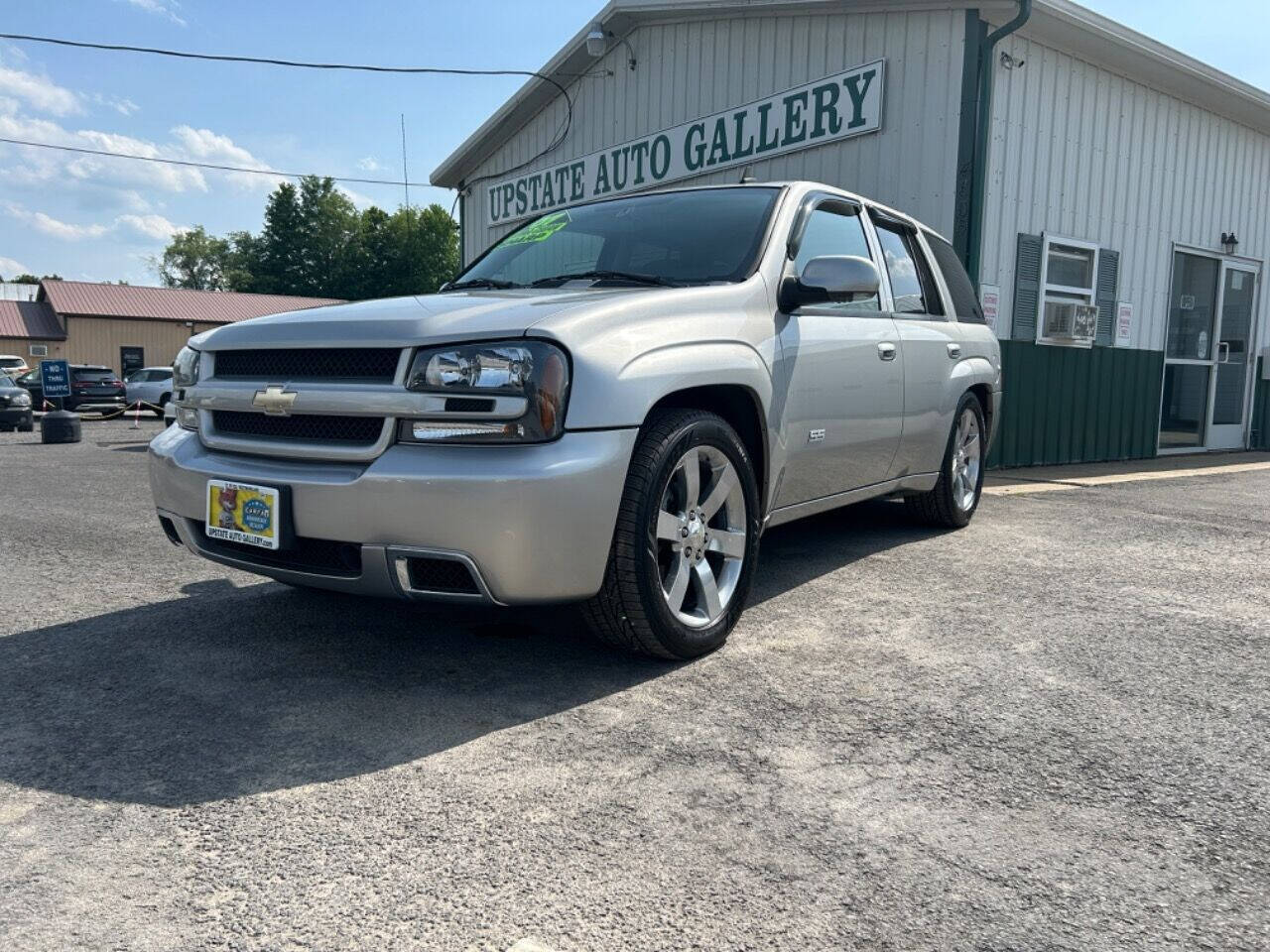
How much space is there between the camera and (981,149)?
27.8 ft

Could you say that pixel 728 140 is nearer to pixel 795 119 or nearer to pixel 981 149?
pixel 795 119

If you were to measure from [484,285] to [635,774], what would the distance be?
93.2 inches

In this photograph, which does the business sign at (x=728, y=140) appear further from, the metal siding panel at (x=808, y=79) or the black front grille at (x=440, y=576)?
the black front grille at (x=440, y=576)

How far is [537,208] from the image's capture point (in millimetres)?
14047

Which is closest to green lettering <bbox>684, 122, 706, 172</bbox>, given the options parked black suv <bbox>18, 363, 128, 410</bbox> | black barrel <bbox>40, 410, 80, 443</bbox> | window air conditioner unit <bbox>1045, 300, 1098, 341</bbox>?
window air conditioner unit <bbox>1045, 300, 1098, 341</bbox>

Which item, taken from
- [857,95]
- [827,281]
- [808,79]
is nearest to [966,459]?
[827,281]

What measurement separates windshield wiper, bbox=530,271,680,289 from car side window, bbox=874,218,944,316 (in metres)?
1.56

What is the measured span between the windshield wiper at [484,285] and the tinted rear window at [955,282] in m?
2.55

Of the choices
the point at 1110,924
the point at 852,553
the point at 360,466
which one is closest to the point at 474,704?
the point at 360,466

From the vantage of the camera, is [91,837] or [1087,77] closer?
[91,837]

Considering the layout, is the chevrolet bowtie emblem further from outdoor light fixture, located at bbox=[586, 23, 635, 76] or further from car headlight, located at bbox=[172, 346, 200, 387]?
outdoor light fixture, located at bbox=[586, 23, 635, 76]

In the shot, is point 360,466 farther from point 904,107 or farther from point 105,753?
point 904,107

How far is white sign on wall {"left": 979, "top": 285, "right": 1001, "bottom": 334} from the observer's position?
8781 millimetres

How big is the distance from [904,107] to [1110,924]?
8.30 m
